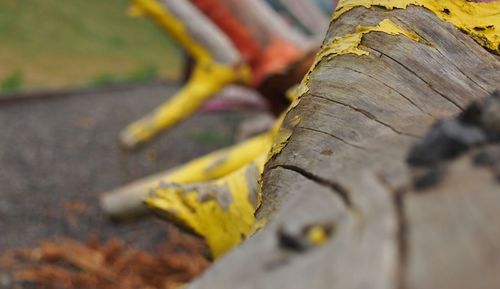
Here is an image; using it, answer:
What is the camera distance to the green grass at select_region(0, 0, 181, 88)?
552cm

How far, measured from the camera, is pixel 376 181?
0.47 metres

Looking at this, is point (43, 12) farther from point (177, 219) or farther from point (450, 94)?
point (450, 94)

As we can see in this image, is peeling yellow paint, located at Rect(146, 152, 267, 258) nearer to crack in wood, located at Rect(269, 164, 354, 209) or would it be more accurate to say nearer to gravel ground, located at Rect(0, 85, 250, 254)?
crack in wood, located at Rect(269, 164, 354, 209)

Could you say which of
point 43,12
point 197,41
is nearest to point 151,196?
point 197,41

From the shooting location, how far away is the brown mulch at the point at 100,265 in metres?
2.84

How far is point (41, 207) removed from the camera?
11.9 ft

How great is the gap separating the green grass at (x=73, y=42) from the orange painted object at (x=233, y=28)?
9.12 ft

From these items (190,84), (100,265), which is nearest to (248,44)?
(190,84)

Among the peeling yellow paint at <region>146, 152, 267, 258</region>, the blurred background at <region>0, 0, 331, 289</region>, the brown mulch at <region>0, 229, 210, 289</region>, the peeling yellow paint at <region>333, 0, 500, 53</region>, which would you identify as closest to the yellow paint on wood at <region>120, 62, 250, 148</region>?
the blurred background at <region>0, 0, 331, 289</region>

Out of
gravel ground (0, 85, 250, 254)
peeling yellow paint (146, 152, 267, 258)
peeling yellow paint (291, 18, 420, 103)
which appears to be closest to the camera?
peeling yellow paint (291, 18, 420, 103)

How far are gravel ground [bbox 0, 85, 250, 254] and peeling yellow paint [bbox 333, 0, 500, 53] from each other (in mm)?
2630

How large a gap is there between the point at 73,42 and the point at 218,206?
5.16 m

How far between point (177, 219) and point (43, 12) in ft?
16.6

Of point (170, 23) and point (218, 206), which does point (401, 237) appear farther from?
point (170, 23)
